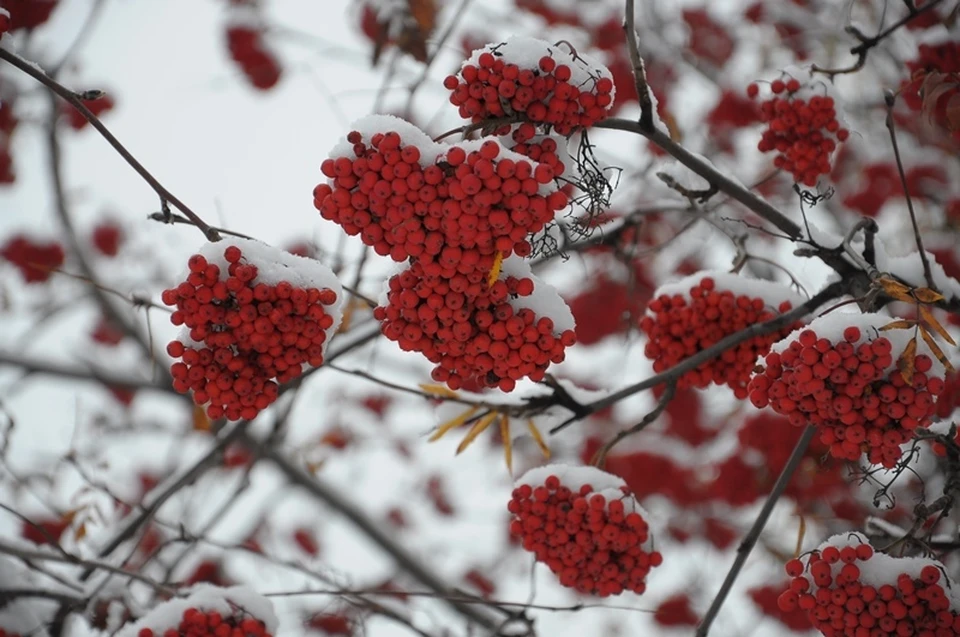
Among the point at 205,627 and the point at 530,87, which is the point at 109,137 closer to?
the point at 530,87

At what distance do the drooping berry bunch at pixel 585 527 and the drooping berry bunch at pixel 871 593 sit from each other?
17.2 inches

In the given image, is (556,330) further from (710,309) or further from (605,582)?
(605,582)

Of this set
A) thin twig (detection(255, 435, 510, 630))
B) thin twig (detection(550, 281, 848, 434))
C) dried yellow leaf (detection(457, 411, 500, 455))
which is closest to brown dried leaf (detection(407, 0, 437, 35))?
dried yellow leaf (detection(457, 411, 500, 455))

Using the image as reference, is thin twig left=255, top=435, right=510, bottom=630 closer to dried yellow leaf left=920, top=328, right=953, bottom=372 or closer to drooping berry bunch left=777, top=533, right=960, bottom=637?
drooping berry bunch left=777, top=533, right=960, bottom=637

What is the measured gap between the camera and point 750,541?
2000mm

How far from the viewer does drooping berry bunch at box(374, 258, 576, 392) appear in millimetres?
1558

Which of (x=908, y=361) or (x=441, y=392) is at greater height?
(x=441, y=392)

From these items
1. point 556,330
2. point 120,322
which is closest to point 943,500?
point 556,330

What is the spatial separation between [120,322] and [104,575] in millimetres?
3406

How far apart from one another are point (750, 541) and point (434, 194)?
1.27 m

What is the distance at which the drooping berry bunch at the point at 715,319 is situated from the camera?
7.08ft

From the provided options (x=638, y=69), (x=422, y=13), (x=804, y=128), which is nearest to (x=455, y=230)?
(x=638, y=69)

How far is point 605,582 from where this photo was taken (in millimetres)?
2137

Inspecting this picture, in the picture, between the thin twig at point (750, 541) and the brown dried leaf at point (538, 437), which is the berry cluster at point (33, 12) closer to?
the brown dried leaf at point (538, 437)
